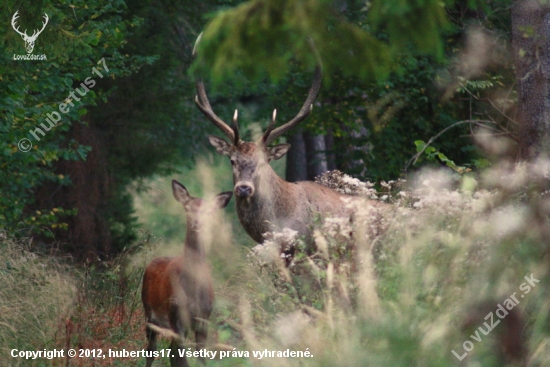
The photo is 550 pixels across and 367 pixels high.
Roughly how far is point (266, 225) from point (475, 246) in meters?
2.88

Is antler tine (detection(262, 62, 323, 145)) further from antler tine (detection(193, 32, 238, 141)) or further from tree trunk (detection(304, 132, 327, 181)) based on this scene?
tree trunk (detection(304, 132, 327, 181))

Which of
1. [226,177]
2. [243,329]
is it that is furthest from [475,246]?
[226,177]

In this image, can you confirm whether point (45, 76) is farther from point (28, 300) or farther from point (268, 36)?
point (268, 36)

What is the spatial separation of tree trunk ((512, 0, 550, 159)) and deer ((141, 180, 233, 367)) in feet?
10.2

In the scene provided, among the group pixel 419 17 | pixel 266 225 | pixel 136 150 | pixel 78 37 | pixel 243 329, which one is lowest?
pixel 243 329

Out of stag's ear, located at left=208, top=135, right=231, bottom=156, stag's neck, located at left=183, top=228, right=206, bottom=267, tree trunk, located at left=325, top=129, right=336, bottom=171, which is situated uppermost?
tree trunk, located at left=325, top=129, right=336, bottom=171

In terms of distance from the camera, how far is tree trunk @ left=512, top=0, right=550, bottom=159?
8.54 m

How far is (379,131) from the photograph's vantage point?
13.7 m

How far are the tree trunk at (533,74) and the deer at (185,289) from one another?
3.09m

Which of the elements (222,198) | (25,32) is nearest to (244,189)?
(222,198)

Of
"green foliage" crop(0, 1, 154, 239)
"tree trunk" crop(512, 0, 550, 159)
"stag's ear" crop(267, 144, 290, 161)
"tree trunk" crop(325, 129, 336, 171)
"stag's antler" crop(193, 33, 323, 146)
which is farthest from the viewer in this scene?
"tree trunk" crop(325, 129, 336, 171)

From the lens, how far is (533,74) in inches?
339

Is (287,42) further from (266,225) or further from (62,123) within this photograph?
(62,123)

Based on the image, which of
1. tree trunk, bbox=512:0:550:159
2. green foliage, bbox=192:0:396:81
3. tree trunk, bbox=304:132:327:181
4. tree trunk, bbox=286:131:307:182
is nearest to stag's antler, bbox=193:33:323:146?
tree trunk, bbox=512:0:550:159
